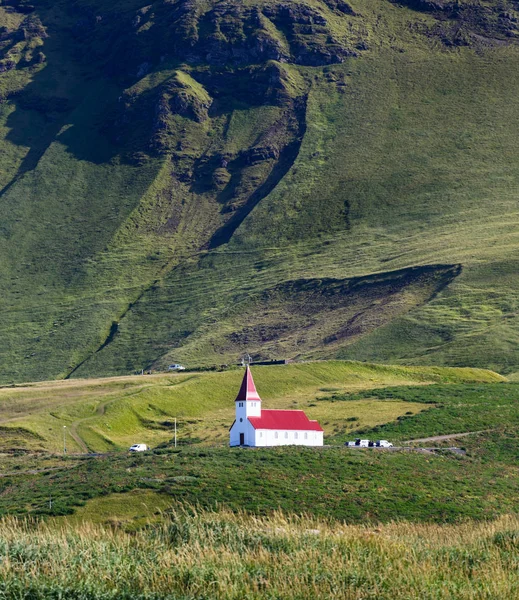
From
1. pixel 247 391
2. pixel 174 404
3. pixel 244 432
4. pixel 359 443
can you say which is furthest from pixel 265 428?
pixel 174 404

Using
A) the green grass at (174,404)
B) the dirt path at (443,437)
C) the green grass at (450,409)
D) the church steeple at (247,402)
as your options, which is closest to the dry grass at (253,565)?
the church steeple at (247,402)

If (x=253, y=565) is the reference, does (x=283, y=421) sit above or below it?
below

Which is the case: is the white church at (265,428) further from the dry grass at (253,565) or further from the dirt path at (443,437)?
the dry grass at (253,565)

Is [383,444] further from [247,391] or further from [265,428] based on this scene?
[247,391]

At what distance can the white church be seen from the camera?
7631 cm

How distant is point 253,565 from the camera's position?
90.4ft

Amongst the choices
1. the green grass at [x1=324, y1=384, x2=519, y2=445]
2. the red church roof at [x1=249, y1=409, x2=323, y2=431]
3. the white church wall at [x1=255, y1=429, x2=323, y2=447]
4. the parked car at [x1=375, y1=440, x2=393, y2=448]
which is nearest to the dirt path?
the green grass at [x1=324, y1=384, x2=519, y2=445]

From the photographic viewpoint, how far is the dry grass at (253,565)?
2575 centimetres

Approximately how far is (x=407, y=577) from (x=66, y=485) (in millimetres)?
36862

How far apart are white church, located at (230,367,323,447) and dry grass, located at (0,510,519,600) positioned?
45080 mm

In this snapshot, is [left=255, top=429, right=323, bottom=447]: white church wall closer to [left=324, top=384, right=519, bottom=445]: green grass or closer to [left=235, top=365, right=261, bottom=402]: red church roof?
[left=235, top=365, right=261, bottom=402]: red church roof

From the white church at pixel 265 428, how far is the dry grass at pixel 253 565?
4508 centimetres

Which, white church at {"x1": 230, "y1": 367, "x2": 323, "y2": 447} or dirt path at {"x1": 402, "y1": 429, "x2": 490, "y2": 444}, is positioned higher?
white church at {"x1": 230, "y1": 367, "x2": 323, "y2": 447}

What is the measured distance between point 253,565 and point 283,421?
5001cm
